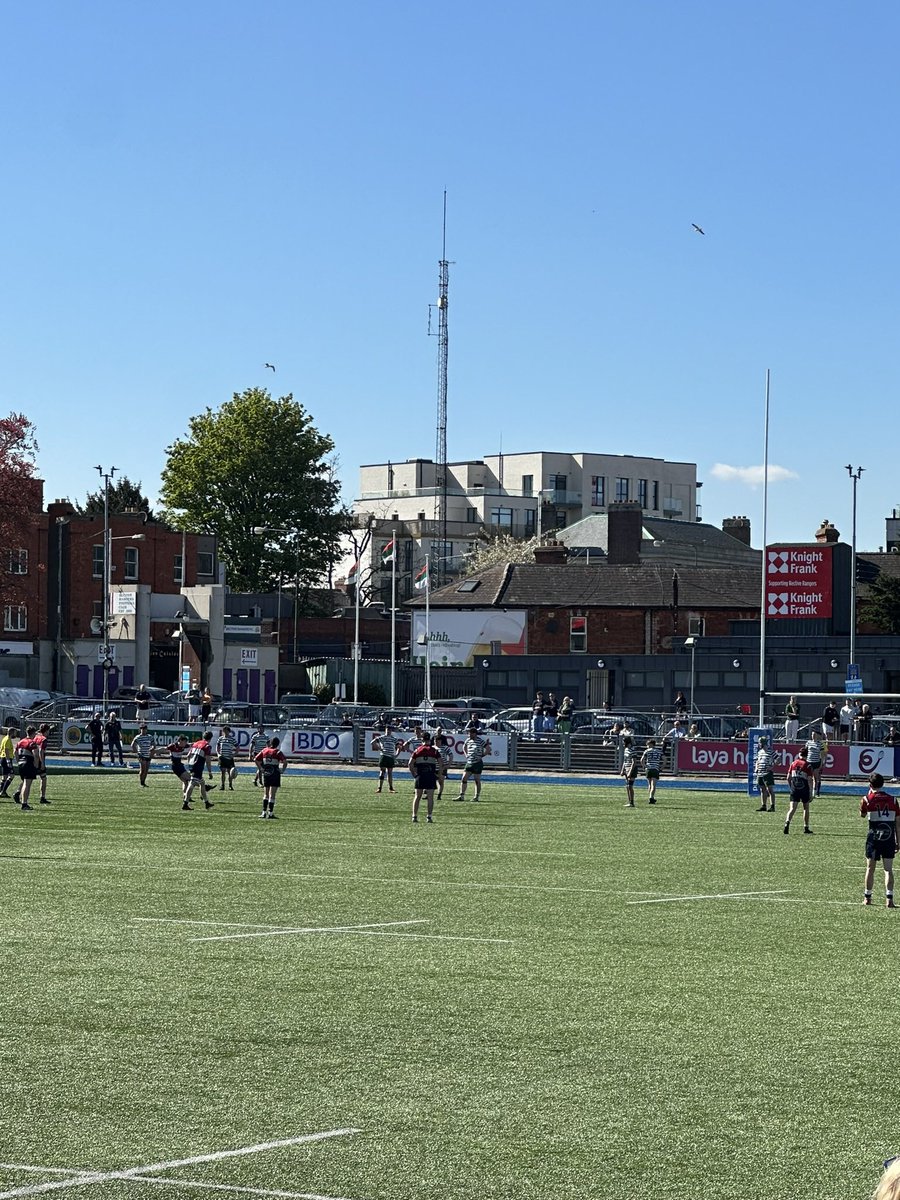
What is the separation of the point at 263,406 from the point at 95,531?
20.3 m

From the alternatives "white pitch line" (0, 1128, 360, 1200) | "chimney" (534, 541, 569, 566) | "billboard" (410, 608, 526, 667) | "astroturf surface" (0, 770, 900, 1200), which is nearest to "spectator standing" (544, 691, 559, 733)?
"billboard" (410, 608, 526, 667)

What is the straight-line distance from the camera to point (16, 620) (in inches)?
3504

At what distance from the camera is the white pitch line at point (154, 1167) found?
29.7 feet

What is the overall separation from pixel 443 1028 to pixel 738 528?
114173 mm

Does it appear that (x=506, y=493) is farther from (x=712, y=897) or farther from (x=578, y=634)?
(x=712, y=897)

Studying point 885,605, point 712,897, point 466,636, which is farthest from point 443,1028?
point 466,636

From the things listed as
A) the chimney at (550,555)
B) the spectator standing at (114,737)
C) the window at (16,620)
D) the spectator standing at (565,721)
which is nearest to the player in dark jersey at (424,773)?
the spectator standing at (114,737)

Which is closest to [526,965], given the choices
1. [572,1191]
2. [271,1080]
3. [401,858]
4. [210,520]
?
[271,1080]

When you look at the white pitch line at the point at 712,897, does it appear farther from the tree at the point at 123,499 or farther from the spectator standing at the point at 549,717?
the tree at the point at 123,499

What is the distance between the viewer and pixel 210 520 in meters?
108

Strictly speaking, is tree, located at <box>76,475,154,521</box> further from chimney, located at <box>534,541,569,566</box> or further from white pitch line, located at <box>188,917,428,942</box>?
white pitch line, located at <box>188,917,428,942</box>

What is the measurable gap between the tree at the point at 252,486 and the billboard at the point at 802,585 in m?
34.2

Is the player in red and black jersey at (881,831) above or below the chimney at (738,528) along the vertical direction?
below

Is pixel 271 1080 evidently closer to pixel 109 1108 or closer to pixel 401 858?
pixel 109 1108
